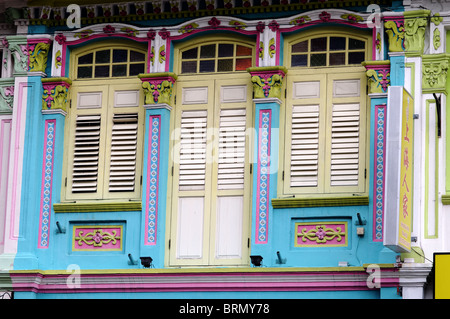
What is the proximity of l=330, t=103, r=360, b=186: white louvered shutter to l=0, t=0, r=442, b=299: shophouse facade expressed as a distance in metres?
0.02

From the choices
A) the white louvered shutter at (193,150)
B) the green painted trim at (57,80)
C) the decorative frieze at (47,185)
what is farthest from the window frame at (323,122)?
the decorative frieze at (47,185)

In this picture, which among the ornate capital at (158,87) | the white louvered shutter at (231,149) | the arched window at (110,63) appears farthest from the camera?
the arched window at (110,63)

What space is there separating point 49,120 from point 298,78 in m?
3.66

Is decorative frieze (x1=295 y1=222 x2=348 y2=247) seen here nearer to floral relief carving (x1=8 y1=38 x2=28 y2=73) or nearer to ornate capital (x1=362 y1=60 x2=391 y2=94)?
ornate capital (x1=362 y1=60 x2=391 y2=94)

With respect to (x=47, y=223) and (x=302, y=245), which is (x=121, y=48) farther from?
(x=302, y=245)

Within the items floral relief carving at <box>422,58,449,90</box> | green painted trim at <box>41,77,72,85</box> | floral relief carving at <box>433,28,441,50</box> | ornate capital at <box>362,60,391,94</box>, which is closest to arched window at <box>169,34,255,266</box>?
green painted trim at <box>41,77,72,85</box>

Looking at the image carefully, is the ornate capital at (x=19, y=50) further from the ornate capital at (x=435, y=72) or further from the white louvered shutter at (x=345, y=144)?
the ornate capital at (x=435, y=72)

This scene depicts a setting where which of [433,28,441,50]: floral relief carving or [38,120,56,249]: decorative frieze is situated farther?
[38,120,56,249]: decorative frieze

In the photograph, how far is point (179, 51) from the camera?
17953 millimetres

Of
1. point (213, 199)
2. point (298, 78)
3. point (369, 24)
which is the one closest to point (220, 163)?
point (213, 199)

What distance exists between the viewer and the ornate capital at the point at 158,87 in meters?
17.6

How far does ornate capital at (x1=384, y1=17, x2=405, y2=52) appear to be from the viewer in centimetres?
1692

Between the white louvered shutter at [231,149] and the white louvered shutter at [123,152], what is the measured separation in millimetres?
1267

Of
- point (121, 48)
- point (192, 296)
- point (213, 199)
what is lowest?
point (192, 296)
